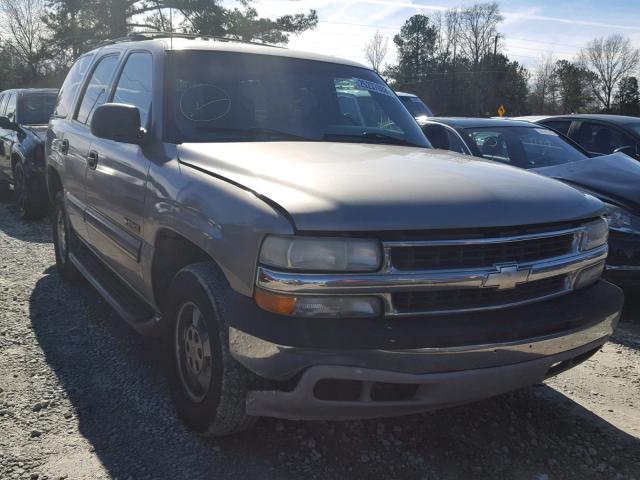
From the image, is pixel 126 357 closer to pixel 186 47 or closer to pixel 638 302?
pixel 186 47

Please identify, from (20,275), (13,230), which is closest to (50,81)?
(13,230)

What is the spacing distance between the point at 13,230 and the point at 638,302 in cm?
729

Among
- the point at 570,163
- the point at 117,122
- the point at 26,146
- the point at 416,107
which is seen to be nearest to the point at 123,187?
the point at 117,122

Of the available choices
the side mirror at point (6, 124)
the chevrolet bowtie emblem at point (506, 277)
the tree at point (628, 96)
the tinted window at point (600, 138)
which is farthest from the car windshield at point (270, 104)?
the tree at point (628, 96)

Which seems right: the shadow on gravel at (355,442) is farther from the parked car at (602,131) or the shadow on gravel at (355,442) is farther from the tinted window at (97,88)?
the parked car at (602,131)

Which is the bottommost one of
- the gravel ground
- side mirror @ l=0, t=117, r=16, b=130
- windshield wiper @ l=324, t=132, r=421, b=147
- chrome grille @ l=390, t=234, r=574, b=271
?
the gravel ground

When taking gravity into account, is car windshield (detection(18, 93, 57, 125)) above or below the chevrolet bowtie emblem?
above

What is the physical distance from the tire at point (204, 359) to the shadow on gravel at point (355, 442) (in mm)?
176

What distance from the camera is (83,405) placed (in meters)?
3.23

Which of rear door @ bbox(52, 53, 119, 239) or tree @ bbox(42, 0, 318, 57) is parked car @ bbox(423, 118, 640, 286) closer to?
rear door @ bbox(52, 53, 119, 239)

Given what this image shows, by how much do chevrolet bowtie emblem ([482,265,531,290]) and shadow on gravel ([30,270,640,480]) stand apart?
0.90 metres

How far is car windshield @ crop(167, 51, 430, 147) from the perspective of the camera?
3.30 meters

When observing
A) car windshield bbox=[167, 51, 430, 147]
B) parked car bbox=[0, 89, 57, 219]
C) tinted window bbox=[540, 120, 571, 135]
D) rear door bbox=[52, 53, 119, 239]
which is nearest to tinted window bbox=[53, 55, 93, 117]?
rear door bbox=[52, 53, 119, 239]

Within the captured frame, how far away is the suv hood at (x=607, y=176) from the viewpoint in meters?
5.04
